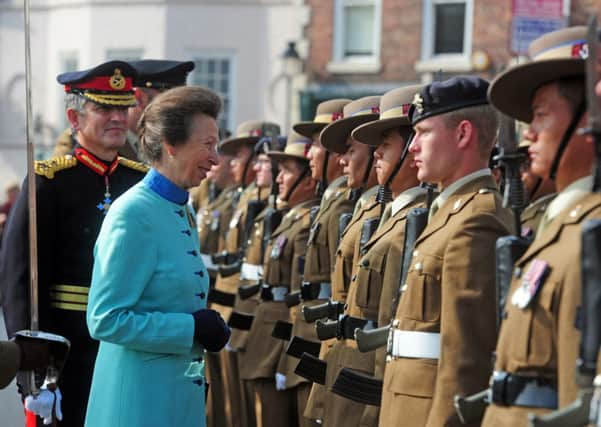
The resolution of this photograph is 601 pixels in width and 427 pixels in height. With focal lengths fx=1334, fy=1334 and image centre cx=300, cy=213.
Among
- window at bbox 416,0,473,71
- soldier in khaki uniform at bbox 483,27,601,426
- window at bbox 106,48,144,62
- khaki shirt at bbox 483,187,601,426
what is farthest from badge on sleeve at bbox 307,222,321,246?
window at bbox 106,48,144,62

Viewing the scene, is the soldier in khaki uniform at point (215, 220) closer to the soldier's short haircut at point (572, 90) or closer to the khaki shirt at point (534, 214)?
the khaki shirt at point (534, 214)

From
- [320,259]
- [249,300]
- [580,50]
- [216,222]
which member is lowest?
[249,300]

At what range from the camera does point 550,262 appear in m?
3.91

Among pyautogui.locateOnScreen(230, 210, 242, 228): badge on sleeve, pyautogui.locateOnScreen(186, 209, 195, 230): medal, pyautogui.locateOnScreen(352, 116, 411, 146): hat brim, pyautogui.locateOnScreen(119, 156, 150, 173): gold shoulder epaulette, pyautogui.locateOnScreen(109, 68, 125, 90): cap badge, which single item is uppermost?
pyautogui.locateOnScreen(109, 68, 125, 90): cap badge

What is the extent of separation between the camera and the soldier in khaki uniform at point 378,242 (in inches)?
236

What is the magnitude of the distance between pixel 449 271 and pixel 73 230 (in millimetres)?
2153

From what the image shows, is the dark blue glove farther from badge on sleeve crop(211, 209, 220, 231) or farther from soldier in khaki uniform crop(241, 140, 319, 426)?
badge on sleeve crop(211, 209, 220, 231)

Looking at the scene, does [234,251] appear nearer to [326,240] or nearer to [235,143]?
[235,143]

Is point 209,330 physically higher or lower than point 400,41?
lower

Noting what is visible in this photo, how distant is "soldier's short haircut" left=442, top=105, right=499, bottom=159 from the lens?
517cm

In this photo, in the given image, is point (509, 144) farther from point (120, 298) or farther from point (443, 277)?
point (120, 298)

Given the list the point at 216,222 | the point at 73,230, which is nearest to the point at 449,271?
the point at 73,230

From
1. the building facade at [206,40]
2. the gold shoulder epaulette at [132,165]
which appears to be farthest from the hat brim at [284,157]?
the building facade at [206,40]

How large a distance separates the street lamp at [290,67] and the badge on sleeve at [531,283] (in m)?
21.0
